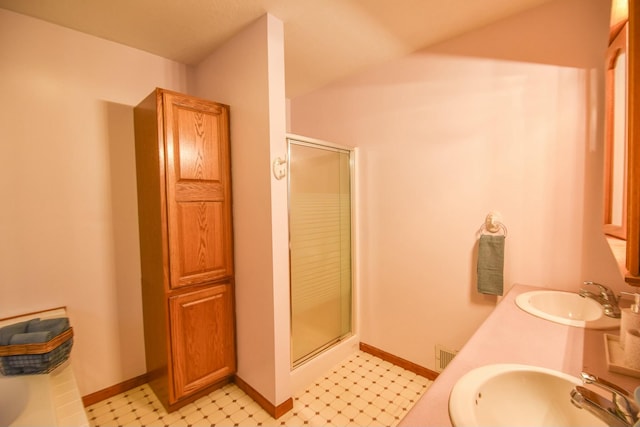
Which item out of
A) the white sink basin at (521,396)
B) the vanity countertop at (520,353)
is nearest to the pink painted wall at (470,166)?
the vanity countertop at (520,353)

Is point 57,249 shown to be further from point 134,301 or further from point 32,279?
point 134,301

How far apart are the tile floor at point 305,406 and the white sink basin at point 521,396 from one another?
1.09 meters

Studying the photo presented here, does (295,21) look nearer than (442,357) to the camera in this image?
Yes

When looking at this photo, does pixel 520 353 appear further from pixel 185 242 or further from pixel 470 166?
pixel 185 242

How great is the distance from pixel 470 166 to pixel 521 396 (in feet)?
4.47

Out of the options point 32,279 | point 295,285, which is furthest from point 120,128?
point 295,285

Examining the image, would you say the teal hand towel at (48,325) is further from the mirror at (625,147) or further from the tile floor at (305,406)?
the mirror at (625,147)

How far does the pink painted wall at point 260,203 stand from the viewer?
5.47 ft

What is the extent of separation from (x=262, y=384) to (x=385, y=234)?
1.37 meters

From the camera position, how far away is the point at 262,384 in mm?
1805

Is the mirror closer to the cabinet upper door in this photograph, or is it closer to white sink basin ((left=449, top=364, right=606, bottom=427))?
white sink basin ((left=449, top=364, right=606, bottom=427))

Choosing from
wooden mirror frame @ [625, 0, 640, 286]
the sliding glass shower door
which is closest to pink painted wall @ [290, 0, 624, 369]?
the sliding glass shower door

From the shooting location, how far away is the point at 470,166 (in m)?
1.83

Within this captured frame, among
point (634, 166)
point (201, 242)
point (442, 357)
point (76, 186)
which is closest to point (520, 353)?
point (634, 166)
